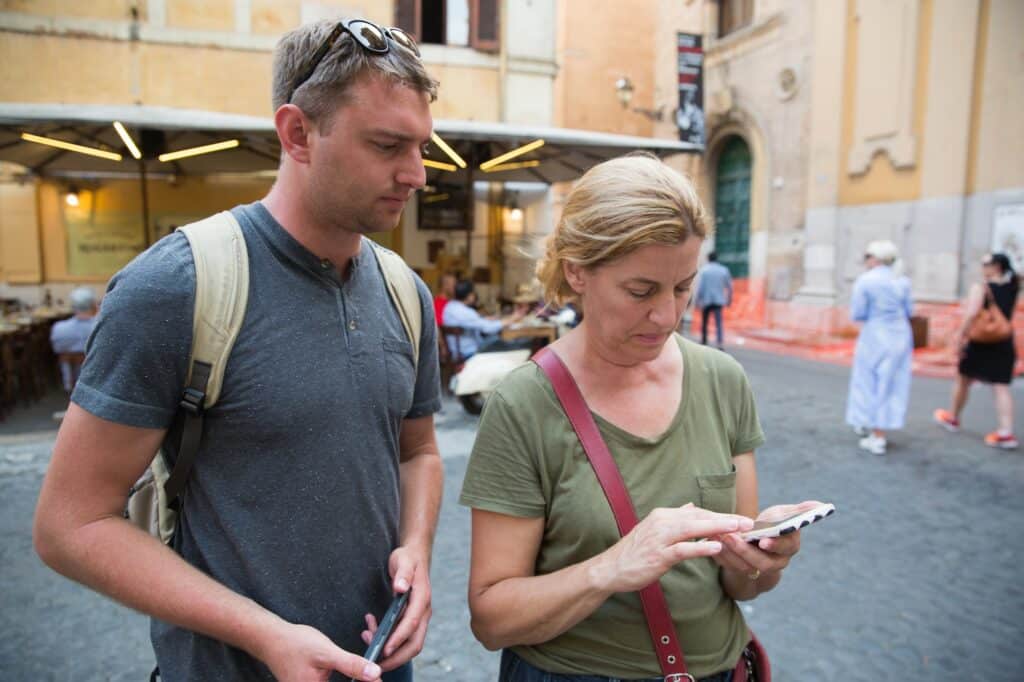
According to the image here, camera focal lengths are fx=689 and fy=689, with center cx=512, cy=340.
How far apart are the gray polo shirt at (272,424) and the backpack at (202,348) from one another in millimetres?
20

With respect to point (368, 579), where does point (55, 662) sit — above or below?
below

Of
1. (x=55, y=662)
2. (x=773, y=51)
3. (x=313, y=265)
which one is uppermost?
(x=773, y=51)

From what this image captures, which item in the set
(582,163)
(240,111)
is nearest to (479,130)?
(582,163)

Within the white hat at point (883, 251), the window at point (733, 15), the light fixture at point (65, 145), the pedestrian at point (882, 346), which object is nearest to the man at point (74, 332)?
the light fixture at point (65, 145)

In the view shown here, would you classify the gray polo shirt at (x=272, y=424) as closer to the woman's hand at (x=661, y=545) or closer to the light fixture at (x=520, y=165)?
the woman's hand at (x=661, y=545)

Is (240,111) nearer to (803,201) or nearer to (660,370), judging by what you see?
(660,370)

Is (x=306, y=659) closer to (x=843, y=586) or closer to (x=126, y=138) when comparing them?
(x=843, y=586)

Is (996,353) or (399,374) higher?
(399,374)

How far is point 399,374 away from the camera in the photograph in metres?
1.53

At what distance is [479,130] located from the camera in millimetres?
8320

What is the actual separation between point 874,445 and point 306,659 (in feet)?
20.7

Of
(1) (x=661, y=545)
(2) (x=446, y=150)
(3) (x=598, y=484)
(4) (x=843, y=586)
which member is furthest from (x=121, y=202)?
(1) (x=661, y=545)

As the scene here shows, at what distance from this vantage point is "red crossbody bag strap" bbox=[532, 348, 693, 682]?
141 cm

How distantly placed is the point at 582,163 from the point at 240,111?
533cm
